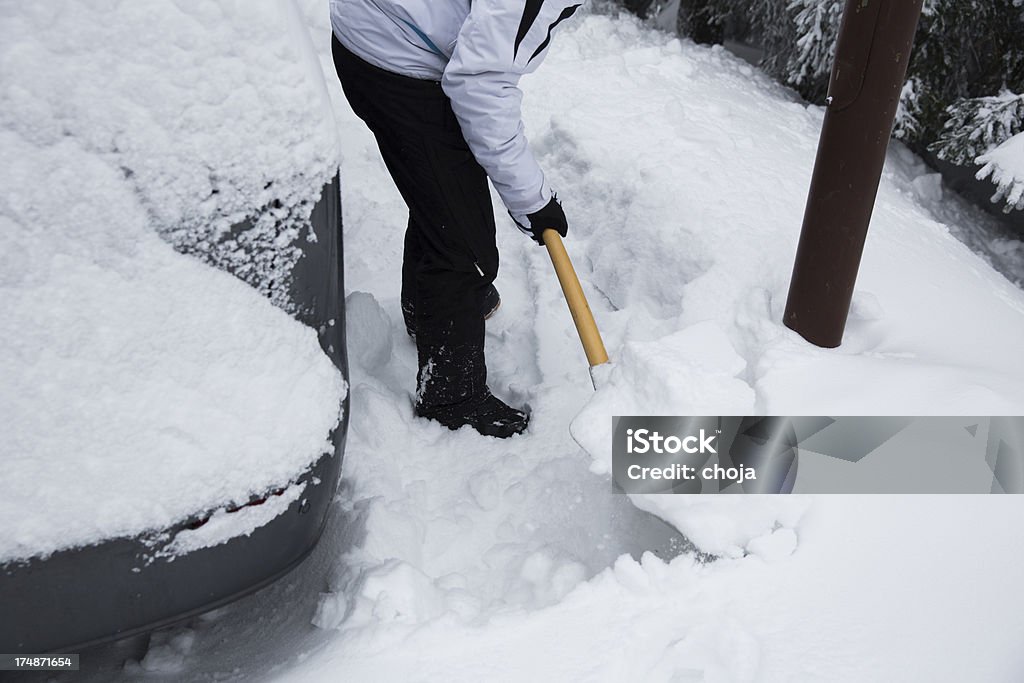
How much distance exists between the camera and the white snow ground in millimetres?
1479

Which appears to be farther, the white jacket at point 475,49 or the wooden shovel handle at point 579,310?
the wooden shovel handle at point 579,310

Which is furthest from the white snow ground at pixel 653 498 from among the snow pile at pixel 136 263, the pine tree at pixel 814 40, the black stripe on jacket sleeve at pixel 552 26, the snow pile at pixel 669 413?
the pine tree at pixel 814 40

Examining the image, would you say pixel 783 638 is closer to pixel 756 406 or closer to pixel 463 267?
pixel 756 406

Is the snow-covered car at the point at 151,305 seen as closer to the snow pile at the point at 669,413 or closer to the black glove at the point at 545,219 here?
the snow pile at the point at 669,413

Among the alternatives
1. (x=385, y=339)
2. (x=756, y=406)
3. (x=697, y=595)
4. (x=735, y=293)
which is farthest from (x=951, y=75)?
(x=697, y=595)

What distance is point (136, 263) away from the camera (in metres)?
1.28

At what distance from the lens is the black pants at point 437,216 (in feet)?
6.52

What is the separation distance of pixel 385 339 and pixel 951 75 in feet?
9.73

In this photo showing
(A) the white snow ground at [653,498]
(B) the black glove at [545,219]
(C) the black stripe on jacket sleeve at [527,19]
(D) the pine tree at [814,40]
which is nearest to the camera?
(A) the white snow ground at [653,498]

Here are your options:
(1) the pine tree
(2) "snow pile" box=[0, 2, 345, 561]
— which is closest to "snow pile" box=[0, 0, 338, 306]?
(2) "snow pile" box=[0, 2, 345, 561]

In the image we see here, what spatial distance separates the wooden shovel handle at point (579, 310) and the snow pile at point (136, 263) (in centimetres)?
86

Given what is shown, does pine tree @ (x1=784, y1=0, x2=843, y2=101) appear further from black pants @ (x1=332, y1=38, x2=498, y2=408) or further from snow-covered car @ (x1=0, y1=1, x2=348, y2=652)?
snow-covered car @ (x1=0, y1=1, x2=348, y2=652)

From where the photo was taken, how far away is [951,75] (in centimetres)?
375

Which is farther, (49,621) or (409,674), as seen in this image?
(409,674)
